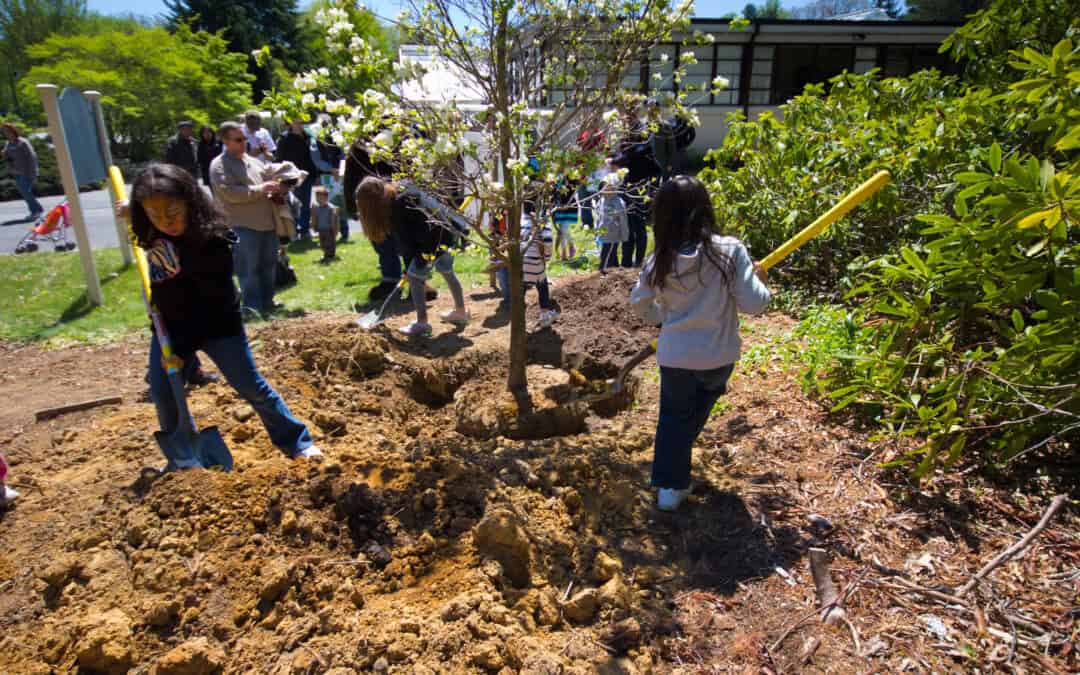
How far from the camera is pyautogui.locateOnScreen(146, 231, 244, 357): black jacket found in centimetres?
320

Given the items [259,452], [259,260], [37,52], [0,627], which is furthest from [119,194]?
[37,52]

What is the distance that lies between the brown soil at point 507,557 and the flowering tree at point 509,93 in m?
1.47

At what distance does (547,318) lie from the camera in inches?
229

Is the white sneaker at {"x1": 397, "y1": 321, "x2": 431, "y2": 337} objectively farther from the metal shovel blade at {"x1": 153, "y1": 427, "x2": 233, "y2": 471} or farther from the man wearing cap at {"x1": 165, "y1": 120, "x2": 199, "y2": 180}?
the man wearing cap at {"x1": 165, "y1": 120, "x2": 199, "y2": 180}

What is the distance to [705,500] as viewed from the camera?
3170 millimetres

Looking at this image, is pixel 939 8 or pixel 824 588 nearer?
pixel 824 588

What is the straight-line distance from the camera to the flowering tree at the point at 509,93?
10.1 ft

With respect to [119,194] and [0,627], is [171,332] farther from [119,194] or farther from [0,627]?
[119,194]

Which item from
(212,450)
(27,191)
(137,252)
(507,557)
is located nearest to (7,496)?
(212,450)

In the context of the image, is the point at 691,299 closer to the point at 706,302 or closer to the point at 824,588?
the point at 706,302

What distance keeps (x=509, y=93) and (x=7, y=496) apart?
3.27 m

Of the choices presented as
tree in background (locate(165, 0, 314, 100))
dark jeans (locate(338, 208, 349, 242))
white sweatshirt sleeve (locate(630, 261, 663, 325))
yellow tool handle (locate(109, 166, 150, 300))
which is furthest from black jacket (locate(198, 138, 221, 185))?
tree in background (locate(165, 0, 314, 100))

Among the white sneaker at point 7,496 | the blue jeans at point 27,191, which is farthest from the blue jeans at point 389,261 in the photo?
the blue jeans at point 27,191

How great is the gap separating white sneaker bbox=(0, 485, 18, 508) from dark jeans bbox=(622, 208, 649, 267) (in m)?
5.88
